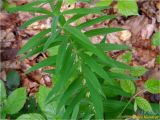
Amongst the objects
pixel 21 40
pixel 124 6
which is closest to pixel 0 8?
pixel 21 40

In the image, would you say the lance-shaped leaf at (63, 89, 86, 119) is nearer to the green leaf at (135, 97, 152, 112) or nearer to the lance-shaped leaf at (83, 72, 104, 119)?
the lance-shaped leaf at (83, 72, 104, 119)

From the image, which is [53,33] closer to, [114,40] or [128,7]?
[128,7]

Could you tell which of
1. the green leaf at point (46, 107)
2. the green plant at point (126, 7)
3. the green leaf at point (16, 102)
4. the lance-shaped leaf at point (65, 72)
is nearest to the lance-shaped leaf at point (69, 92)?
the lance-shaped leaf at point (65, 72)

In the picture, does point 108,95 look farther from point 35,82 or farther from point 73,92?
point 35,82

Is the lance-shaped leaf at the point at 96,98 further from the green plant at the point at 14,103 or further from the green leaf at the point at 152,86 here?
the green plant at the point at 14,103

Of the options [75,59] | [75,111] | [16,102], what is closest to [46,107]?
[16,102]

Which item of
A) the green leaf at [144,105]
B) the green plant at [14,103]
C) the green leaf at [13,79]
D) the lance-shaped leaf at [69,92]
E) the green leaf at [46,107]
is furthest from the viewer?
the green leaf at [13,79]
